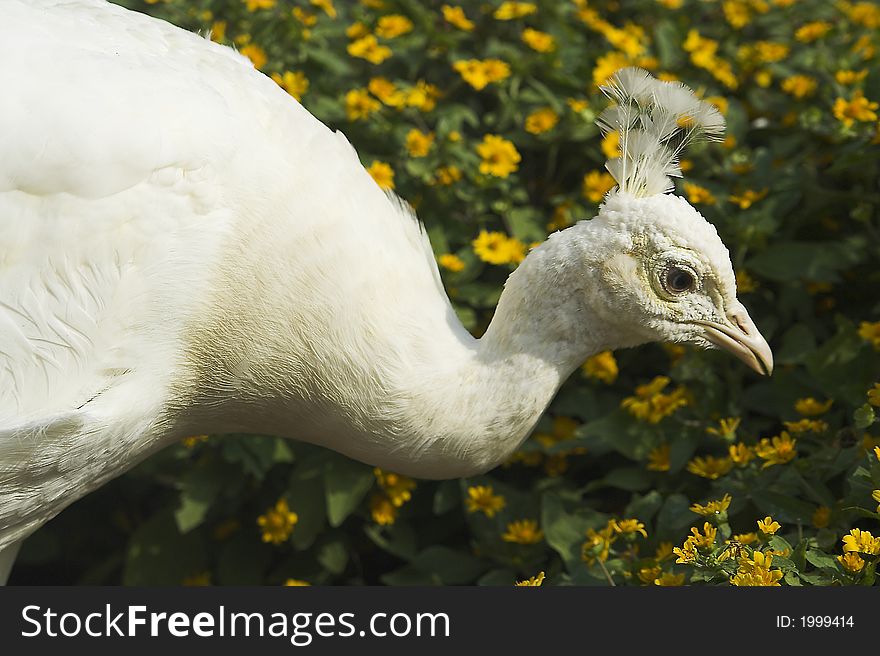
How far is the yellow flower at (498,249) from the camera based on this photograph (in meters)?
2.75

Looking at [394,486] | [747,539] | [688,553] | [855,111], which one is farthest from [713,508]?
[855,111]

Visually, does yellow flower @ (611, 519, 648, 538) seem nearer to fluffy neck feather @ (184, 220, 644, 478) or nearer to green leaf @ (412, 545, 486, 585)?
fluffy neck feather @ (184, 220, 644, 478)

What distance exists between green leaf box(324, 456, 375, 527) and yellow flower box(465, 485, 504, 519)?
0.85ft

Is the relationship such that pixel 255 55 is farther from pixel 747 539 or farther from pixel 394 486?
pixel 747 539

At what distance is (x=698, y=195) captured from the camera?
2.81 meters

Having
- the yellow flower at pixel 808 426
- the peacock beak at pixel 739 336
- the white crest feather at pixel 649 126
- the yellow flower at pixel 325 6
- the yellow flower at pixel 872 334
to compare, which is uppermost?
the yellow flower at pixel 325 6

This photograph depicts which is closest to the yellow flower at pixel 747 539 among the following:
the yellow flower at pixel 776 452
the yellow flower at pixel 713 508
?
the yellow flower at pixel 713 508

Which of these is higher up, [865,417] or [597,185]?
[597,185]

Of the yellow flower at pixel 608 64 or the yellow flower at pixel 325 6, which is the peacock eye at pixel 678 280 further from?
the yellow flower at pixel 325 6

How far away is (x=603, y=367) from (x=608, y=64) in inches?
36.0

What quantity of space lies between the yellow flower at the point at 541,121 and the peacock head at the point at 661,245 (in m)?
0.79

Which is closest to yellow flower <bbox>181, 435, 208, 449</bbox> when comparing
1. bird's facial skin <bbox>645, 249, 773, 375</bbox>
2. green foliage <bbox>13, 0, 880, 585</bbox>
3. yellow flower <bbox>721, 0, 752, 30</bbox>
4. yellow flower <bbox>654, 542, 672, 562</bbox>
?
green foliage <bbox>13, 0, 880, 585</bbox>

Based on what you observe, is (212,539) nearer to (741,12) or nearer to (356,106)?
(356,106)

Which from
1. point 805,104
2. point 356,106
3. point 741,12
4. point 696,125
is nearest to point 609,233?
point 696,125
